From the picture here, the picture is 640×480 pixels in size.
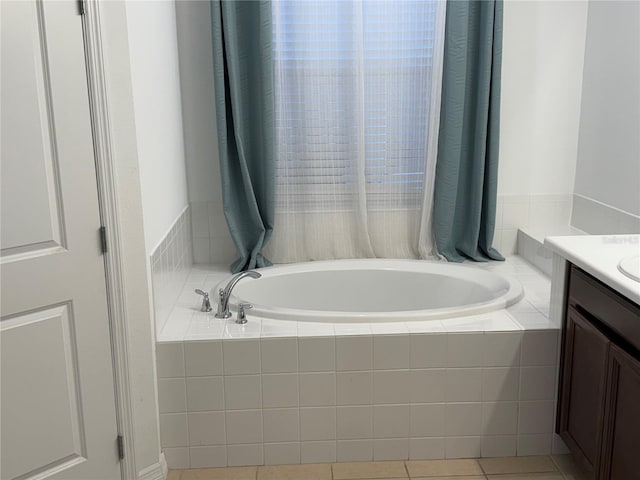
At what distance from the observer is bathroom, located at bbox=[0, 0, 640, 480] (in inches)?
76.7

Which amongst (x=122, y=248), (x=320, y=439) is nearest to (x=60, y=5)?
(x=122, y=248)

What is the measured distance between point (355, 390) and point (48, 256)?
1154 millimetres

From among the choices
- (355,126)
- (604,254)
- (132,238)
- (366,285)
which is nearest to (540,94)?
(355,126)

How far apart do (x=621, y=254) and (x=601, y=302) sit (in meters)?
0.23

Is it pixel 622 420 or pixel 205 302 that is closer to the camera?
pixel 622 420

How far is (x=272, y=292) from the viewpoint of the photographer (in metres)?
3.21

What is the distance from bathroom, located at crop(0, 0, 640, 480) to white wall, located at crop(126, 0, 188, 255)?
0.05 ft

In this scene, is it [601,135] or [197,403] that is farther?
[601,135]

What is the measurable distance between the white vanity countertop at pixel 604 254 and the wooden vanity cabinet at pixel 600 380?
0.16ft

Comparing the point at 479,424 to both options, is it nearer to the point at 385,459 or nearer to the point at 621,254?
the point at 385,459

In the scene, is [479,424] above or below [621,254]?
below

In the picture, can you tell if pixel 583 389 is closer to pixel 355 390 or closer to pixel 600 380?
pixel 600 380

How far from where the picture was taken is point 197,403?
247cm

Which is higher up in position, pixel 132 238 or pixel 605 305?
pixel 132 238
